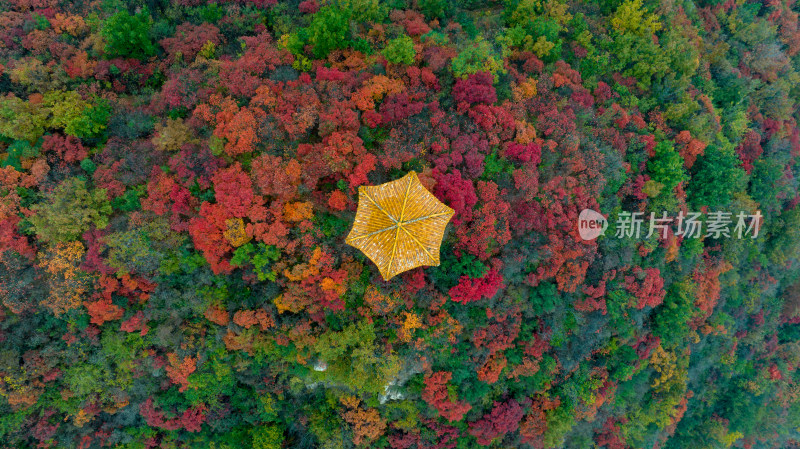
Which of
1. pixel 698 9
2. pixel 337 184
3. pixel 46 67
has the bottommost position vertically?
pixel 337 184

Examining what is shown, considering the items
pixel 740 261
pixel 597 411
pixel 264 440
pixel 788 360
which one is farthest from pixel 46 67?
pixel 788 360

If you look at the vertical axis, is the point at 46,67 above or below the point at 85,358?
above

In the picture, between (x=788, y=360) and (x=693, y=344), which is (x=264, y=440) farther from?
(x=788, y=360)

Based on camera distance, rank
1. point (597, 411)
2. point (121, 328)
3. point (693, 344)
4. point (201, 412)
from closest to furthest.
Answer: point (121, 328) < point (201, 412) < point (597, 411) < point (693, 344)

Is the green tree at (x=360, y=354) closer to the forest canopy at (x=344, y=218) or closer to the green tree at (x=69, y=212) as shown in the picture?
the forest canopy at (x=344, y=218)

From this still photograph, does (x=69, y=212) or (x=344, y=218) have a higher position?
(x=344, y=218)

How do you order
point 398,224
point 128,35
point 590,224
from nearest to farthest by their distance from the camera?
point 398,224, point 128,35, point 590,224

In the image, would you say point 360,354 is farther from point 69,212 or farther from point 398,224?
point 69,212

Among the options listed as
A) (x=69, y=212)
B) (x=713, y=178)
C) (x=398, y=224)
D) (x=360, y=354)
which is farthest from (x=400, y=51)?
(x=713, y=178)
